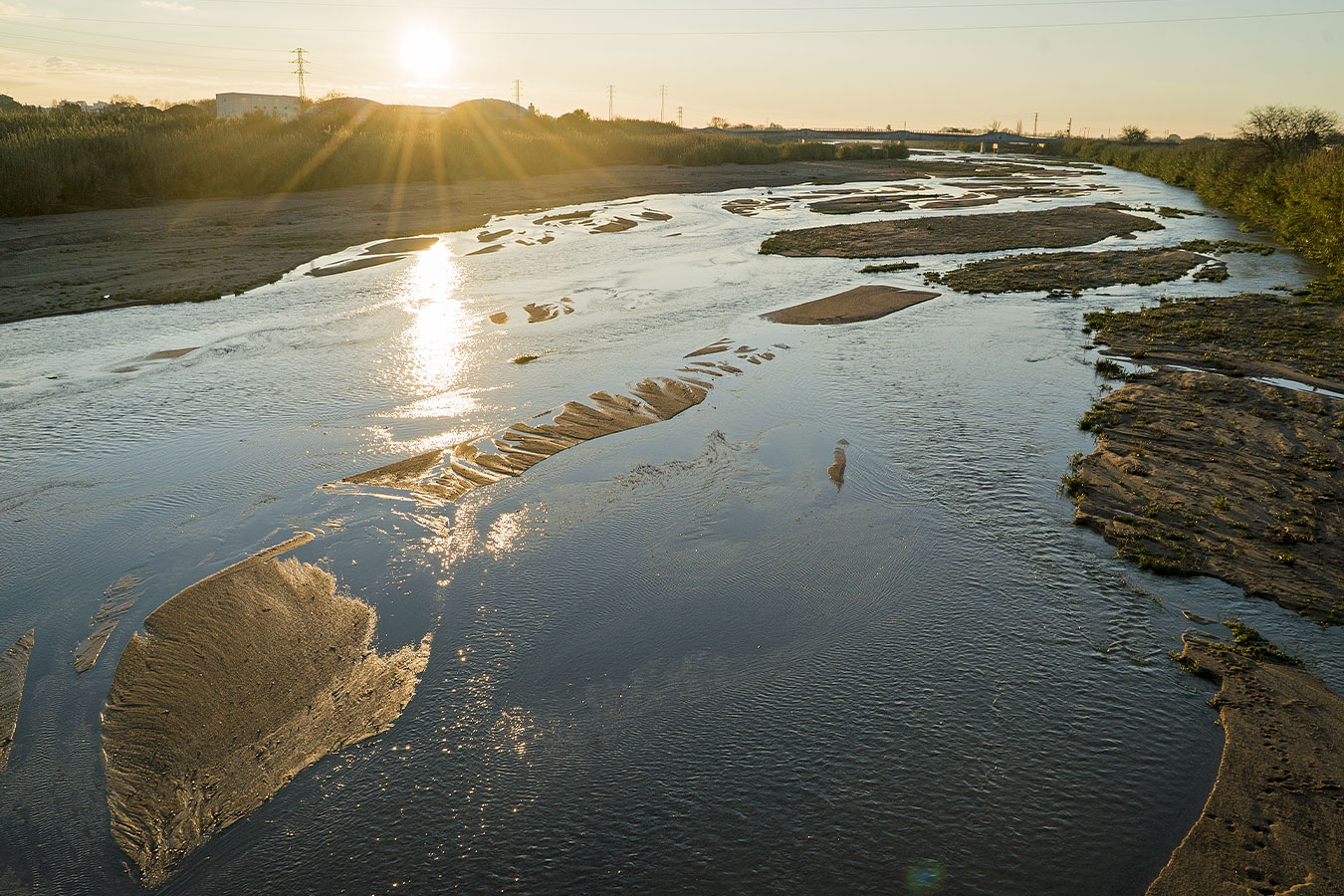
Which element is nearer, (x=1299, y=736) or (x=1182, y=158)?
(x=1299, y=736)

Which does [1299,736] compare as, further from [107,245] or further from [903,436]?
[107,245]

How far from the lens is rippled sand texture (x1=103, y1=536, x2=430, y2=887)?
457cm

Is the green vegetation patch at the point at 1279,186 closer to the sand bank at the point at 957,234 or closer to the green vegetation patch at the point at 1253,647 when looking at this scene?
the sand bank at the point at 957,234

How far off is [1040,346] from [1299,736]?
9952 mm

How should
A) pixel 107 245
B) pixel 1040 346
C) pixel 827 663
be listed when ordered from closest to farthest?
pixel 827 663 → pixel 1040 346 → pixel 107 245

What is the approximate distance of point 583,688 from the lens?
5.57m

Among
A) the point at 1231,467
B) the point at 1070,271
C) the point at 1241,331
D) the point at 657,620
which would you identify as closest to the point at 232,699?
the point at 657,620

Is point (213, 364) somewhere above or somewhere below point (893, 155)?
below

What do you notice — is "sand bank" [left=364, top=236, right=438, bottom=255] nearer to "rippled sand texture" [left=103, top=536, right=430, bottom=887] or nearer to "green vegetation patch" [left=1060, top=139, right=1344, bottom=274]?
"rippled sand texture" [left=103, top=536, right=430, bottom=887]

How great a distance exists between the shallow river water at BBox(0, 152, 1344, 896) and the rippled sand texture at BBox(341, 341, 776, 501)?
27 centimetres

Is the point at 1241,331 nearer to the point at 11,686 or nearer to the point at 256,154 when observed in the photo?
the point at 11,686

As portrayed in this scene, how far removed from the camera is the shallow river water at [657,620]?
4359 mm

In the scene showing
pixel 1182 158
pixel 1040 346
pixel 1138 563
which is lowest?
pixel 1138 563

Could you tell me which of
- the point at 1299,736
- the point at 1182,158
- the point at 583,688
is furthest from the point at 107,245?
the point at 1182,158
